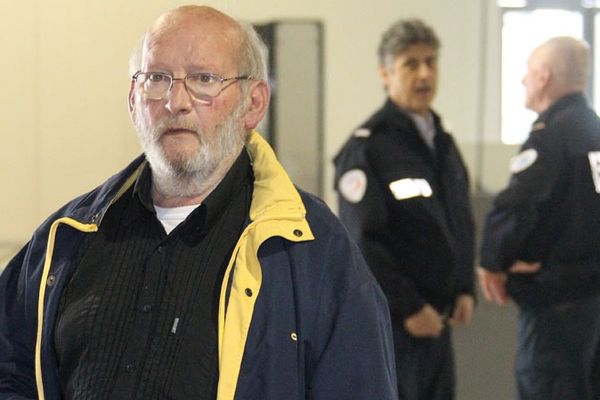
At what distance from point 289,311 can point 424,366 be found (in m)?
1.89

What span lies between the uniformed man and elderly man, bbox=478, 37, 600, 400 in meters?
0.17

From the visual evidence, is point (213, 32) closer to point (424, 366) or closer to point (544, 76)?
point (424, 366)

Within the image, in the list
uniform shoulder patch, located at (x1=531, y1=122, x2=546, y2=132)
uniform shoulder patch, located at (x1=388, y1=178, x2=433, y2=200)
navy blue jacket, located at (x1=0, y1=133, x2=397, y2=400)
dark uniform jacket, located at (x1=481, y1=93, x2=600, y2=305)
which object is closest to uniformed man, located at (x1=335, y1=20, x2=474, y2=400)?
uniform shoulder patch, located at (x1=388, y1=178, x2=433, y2=200)

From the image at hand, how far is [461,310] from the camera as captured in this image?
364 centimetres

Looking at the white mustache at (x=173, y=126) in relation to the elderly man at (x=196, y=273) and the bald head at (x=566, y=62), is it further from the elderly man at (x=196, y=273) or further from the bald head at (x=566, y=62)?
the bald head at (x=566, y=62)

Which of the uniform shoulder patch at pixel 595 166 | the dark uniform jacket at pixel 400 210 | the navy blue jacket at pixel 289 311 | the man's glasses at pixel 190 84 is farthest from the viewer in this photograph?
the uniform shoulder patch at pixel 595 166

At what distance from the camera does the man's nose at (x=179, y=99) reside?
6.03 ft

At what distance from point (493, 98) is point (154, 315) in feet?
7.90

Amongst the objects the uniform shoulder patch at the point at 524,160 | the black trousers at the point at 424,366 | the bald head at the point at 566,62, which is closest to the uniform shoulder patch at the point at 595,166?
the uniform shoulder patch at the point at 524,160

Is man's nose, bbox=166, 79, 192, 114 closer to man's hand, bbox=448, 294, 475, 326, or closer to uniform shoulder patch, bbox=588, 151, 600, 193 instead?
man's hand, bbox=448, 294, 475, 326

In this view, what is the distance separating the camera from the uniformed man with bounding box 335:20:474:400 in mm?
3447

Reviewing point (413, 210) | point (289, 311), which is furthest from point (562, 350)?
point (289, 311)

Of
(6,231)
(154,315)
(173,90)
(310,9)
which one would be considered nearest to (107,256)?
(154,315)

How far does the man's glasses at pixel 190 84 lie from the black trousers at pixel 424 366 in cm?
176
